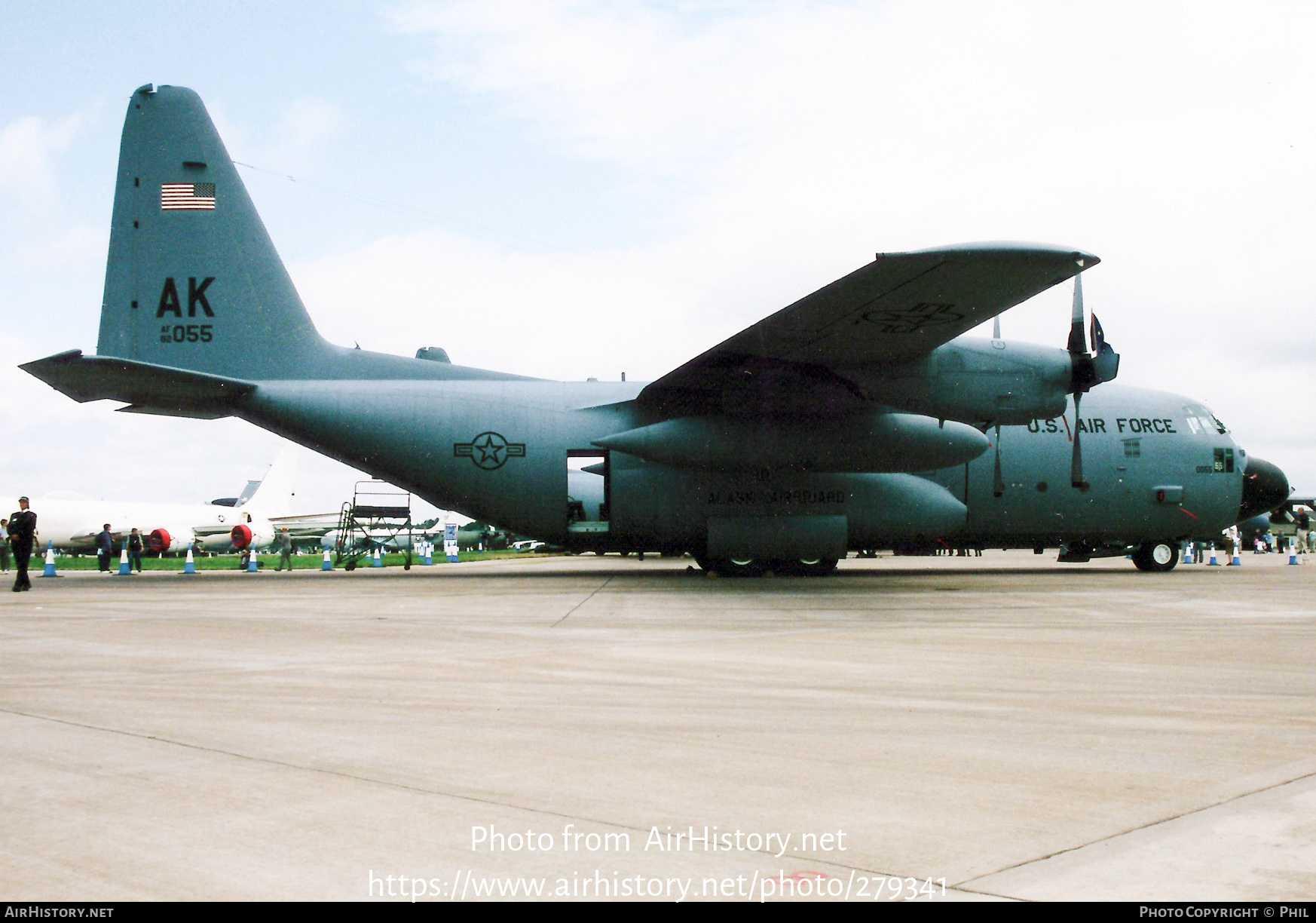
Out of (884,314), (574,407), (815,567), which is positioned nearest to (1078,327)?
(884,314)

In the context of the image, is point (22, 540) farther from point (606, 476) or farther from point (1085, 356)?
point (1085, 356)

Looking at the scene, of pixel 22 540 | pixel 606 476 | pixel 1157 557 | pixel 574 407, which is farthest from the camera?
pixel 1157 557

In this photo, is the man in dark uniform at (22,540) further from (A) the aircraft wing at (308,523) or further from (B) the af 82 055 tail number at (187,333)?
(A) the aircraft wing at (308,523)

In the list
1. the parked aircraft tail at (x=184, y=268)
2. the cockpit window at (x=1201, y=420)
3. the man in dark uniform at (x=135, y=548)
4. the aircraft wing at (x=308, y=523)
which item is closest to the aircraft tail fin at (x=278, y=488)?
the aircraft wing at (x=308, y=523)

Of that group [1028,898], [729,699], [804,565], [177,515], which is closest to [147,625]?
[729,699]

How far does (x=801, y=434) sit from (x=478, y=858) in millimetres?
15298

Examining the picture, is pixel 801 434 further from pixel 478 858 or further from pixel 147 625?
pixel 478 858

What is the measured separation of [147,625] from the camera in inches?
431

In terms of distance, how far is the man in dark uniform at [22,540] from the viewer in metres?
16.8

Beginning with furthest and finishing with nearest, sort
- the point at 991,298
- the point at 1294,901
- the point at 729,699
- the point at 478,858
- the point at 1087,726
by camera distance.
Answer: the point at 991,298 < the point at 729,699 < the point at 1087,726 < the point at 478,858 < the point at 1294,901

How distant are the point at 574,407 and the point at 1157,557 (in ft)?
42.9

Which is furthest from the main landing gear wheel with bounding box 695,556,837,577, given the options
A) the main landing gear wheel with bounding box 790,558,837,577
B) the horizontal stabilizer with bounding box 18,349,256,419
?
the horizontal stabilizer with bounding box 18,349,256,419

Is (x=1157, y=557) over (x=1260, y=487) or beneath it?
beneath

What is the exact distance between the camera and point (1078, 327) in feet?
57.9
